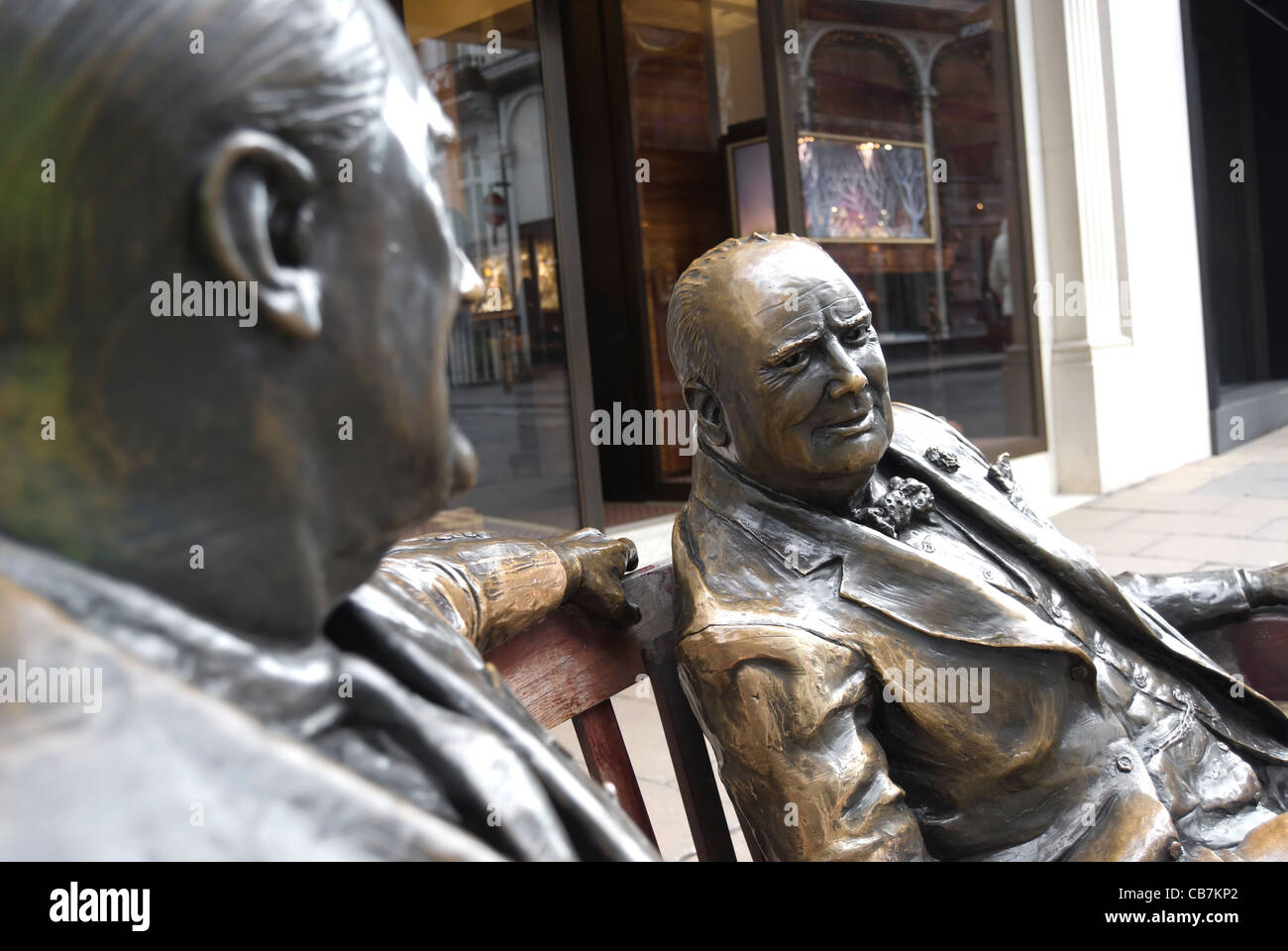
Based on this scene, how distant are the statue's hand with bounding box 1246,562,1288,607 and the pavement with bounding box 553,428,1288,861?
167 centimetres

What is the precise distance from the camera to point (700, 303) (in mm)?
2125

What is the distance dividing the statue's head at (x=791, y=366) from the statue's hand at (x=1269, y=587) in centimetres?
109

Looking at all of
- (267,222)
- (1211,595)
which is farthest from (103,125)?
(1211,595)

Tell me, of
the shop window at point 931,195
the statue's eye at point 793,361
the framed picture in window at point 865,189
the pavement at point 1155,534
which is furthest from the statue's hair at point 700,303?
the shop window at point 931,195

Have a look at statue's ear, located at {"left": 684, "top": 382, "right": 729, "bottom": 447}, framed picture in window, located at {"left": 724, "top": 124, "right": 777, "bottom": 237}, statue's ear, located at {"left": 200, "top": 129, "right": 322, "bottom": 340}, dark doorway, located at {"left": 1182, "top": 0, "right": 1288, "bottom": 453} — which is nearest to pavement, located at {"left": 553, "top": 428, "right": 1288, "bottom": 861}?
statue's ear, located at {"left": 684, "top": 382, "right": 729, "bottom": 447}

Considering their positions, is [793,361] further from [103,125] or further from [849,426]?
[103,125]

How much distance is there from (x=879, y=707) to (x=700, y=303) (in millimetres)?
756

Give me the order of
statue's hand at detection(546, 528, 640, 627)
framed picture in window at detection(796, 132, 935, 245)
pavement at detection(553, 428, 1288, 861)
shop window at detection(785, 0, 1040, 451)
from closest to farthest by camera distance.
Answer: statue's hand at detection(546, 528, 640, 627) < pavement at detection(553, 428, 1288, 861) < framed picture in window at detection(796, 132, 935, 245) < shop window at detection(785, 0, 1040, 451)

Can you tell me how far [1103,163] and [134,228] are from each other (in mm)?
8968

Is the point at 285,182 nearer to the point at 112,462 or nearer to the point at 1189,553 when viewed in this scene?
the point at 112,462

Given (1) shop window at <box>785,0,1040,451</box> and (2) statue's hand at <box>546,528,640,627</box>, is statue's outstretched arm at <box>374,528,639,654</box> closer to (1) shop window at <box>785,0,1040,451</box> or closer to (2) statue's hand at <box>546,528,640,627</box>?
(2) statue's hand at <box>546,528,640,627</box>

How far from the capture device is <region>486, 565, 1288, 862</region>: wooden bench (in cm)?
203

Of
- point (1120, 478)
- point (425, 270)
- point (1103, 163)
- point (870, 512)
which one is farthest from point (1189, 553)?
point (425, 270)

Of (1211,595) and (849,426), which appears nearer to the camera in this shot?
(849,426)
